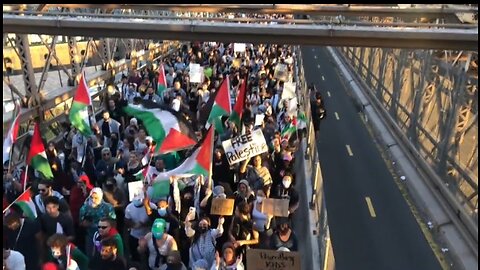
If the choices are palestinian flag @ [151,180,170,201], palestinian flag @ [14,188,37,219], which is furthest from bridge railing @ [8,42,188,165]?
palestinian flag @ [151,180,170,201]

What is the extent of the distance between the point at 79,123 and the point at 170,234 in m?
3.83

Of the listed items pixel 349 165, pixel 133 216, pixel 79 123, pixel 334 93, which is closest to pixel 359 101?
pixel 334 93

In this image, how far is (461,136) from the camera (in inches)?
451

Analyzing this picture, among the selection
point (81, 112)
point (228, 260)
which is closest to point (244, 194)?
point (228, 260)

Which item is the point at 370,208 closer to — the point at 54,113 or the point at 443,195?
the point at 443,195

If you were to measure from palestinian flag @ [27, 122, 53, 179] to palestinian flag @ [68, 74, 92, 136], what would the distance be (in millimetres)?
1586

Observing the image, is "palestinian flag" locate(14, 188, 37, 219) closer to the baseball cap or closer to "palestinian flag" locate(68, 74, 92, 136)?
the baseball cap

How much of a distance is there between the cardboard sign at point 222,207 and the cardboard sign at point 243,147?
1.56 meters

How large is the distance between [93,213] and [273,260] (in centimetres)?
238

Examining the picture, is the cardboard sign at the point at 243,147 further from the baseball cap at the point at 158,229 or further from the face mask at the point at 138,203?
the baseball cap at the point at 158,229

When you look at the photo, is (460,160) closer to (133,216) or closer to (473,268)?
(473,268)

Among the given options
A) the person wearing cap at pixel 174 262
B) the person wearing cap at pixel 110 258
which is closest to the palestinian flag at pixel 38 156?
the person wearing cap at pixel 110 258

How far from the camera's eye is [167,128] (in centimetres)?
831

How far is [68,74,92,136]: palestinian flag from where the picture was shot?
9.73m
